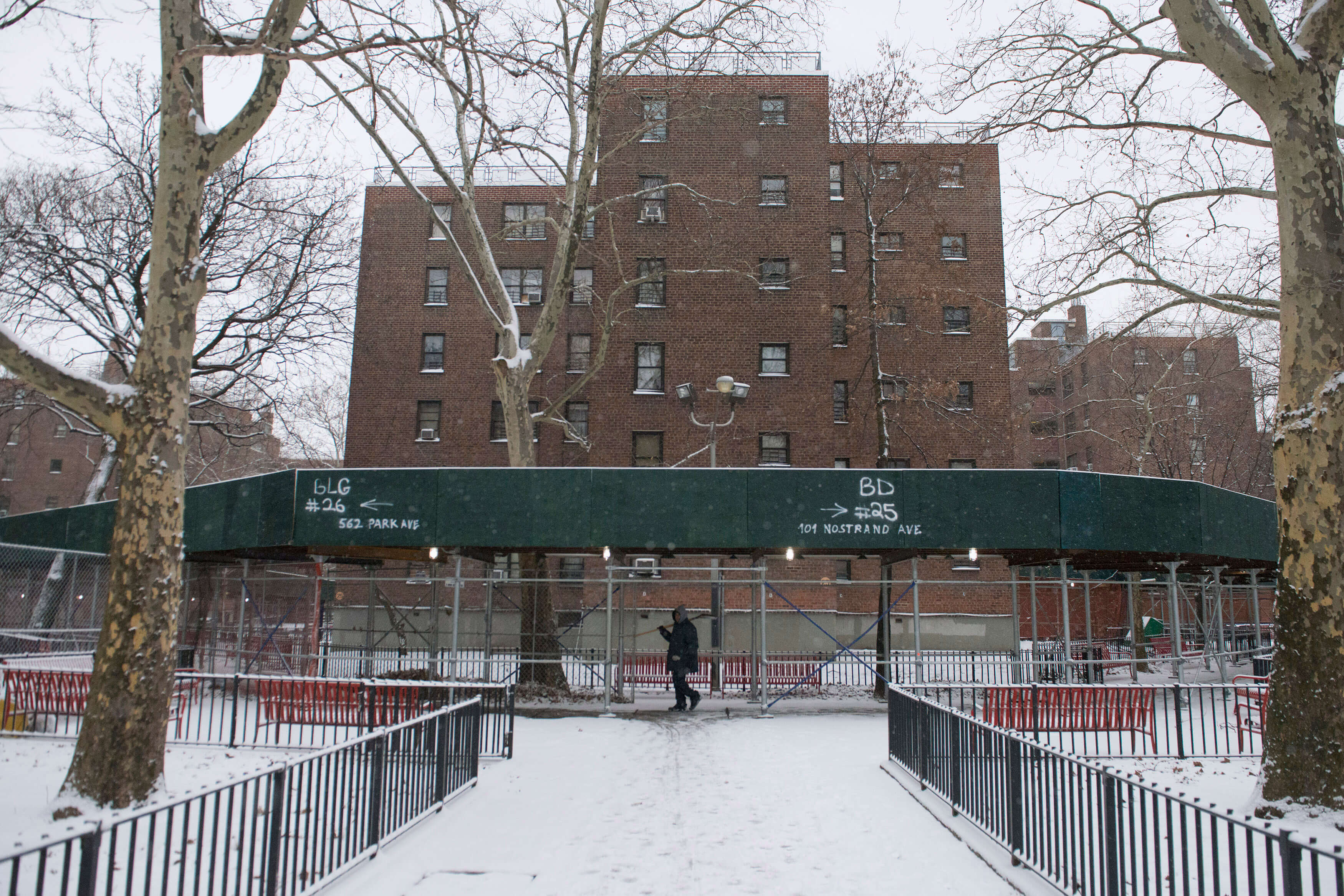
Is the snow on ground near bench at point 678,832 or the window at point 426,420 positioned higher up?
the window at point 426,420

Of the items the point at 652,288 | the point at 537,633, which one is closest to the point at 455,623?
the point at 537,633

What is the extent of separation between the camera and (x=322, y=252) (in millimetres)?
27344

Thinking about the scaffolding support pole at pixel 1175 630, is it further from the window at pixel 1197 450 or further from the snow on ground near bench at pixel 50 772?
the window at pixel 1197 450

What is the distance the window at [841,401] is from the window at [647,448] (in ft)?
22.7

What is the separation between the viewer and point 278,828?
17.8ft

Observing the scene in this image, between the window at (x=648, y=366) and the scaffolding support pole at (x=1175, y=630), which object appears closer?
the scaffolding support pole at (x=1175, y=630)

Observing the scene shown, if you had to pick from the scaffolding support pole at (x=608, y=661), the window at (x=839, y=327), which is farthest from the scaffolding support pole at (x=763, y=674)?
the window at (x=839, y=327)

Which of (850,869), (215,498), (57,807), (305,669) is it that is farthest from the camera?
(305,669)

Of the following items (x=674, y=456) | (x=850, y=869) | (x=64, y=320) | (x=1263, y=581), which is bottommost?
(x=850, y=869)

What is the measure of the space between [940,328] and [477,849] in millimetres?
30831

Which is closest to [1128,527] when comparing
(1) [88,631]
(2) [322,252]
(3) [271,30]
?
(3) [271,30]

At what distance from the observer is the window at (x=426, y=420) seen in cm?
3556

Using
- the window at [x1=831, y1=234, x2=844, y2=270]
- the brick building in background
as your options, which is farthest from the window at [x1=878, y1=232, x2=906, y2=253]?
the window at [x1=831, y1=234, x2=844, y2=270]

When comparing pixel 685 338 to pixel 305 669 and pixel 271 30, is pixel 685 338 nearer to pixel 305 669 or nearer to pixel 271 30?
pixel 305 669
